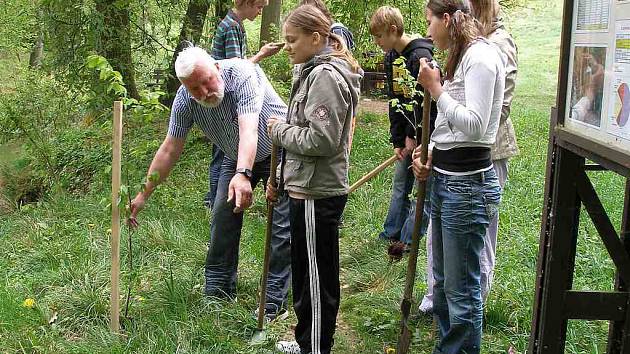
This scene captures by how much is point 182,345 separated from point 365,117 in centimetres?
949

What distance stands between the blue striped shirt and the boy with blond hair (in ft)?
3.19

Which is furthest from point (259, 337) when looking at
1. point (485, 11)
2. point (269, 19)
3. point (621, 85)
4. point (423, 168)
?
point (269, 19)

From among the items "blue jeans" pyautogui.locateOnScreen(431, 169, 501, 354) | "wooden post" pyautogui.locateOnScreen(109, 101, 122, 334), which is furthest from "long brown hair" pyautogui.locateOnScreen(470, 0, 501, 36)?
"wooden post" pyautogui.locateOnScreen(109, 101, 122, 334)

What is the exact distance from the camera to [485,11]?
10.6 ft

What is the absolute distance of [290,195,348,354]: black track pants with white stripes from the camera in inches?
124

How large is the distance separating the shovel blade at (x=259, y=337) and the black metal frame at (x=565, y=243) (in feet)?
5.33

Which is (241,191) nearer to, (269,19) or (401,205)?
(401,205)

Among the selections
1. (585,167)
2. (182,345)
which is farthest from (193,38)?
(585,167)

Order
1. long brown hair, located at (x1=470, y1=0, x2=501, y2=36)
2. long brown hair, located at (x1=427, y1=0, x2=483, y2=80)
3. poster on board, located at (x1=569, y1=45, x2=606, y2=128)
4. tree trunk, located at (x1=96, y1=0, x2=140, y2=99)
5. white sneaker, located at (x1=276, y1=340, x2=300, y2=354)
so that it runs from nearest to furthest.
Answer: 1. poster on board, located at (x1=569, y1=45, x2=606, y2=128)
2. long brown hair, located at (x1=427, y1=0, x2=483, y2=80)
3. long brown hair, located at (x1=470, y1=0, x2=501, y2=36)
4. white sneaker, located at (x1=276, y1=340, x2=300, y2=354)
5. tree trunk, located at (x1=96, y1=0, x2=140, y2=99)

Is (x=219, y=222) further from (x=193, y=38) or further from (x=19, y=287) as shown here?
(x=193, y=38)

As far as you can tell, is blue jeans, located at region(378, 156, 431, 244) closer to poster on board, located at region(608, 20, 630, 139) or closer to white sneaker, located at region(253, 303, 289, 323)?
white sneaker, located at region(253, 303, 289, 323)

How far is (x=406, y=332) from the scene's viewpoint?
3.43 metres

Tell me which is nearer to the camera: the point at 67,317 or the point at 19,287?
the point at 67,317

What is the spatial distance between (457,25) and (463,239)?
37.3 inches
